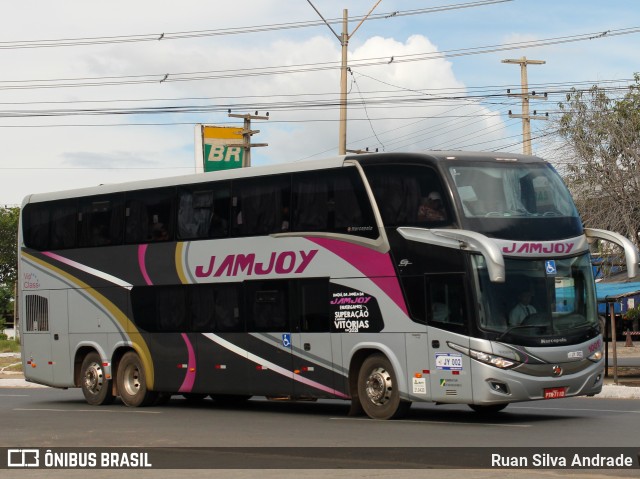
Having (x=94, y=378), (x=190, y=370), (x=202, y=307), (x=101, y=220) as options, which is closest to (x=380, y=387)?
(x=202, y=307)

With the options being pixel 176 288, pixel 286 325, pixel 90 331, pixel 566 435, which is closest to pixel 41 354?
pixel 90 331

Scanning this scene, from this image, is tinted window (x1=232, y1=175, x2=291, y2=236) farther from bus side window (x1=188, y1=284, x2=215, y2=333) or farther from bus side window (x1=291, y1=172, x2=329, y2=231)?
bus side window (x1=188, y1=284, x2=215, y2=333)

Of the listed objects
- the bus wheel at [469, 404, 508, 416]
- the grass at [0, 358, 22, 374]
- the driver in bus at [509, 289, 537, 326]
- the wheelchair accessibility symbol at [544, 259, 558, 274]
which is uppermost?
the wheelchair accessibility symbol at [544, 259, 558, 274]

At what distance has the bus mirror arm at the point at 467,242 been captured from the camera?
59.0 feet

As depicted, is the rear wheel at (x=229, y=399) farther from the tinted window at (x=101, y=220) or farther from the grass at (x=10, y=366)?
the grass at (x=10, y=366)

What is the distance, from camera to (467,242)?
61.2 ft

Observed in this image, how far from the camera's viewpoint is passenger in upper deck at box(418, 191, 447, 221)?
19.1m

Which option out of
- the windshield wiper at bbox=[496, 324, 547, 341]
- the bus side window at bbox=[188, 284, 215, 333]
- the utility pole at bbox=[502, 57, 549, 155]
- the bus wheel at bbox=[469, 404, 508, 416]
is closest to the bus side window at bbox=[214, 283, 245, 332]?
the bus side window at bbox=[188, 284, 215, 333]

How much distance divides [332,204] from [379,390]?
10.4 feet

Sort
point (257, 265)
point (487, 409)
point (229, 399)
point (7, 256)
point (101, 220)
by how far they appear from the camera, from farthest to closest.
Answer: point (7, 256)
point (229, 399)
point (101, 220)
point (257, 265)
point (487, 409)

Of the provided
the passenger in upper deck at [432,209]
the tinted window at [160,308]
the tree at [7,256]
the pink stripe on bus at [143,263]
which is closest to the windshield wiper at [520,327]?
the passenger in upper deck at [432,209]

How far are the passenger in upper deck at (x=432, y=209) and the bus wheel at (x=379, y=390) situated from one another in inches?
98.3

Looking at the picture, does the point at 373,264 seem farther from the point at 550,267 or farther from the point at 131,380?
the point at 131,380

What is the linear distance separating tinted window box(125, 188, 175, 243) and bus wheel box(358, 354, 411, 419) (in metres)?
5.47
